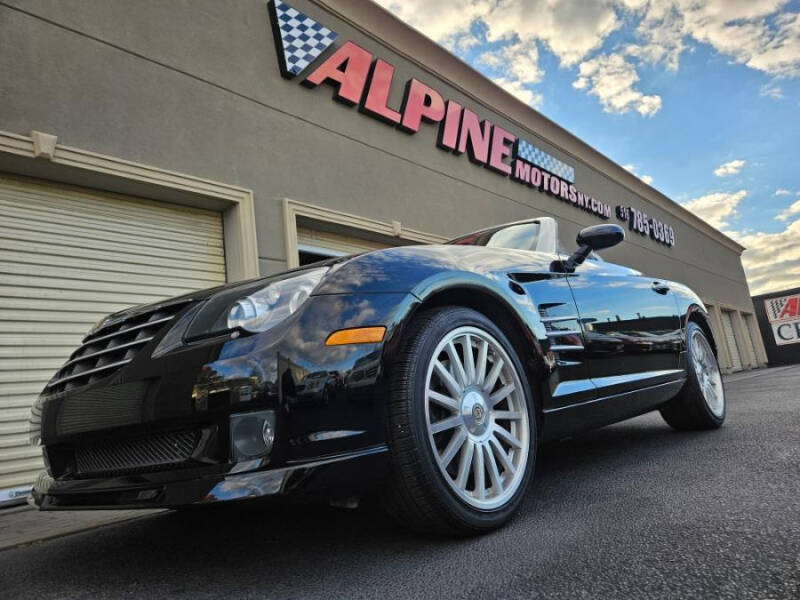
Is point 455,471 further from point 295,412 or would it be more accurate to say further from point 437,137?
point 437,137

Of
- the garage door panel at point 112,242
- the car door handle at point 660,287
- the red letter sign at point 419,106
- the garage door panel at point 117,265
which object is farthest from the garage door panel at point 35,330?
the red letter sign at point 419,106

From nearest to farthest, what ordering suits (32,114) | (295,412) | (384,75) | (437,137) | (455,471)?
1. (295,412)
2. (455,471)
3. (32,114)
4. (384,75)
5. (437,137)

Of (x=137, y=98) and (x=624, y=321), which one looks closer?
(x=624, y=321)

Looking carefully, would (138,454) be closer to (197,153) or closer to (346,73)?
(197,153)

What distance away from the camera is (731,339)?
70.6ft

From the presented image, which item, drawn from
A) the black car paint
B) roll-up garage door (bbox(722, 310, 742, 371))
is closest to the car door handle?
the black car paint

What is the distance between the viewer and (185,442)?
150cm

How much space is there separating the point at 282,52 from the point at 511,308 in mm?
5228

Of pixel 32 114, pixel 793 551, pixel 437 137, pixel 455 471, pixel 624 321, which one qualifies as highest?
pixel 437 137

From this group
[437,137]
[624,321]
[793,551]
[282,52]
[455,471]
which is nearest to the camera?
[793,551]

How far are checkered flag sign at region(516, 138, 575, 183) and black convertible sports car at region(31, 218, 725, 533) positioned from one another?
884cm

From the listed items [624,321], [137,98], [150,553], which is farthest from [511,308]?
[137,98]

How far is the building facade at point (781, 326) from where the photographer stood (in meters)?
26.6

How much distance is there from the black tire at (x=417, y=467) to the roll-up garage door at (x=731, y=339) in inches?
872
